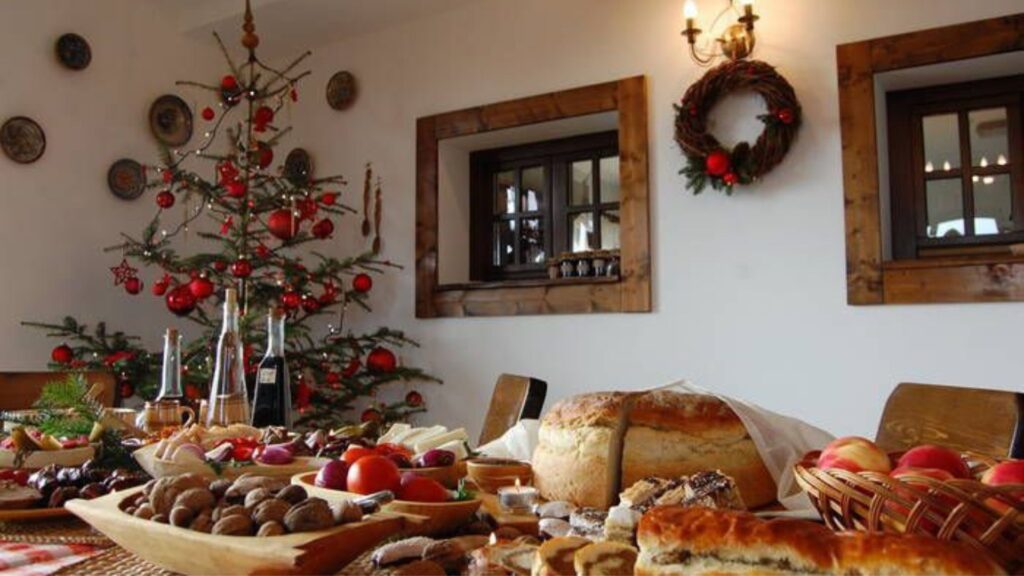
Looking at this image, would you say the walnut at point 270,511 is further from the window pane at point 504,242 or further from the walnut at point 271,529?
the window pane at point 504,242

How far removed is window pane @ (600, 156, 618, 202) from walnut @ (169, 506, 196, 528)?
3.28m

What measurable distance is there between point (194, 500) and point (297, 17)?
397 centimetres

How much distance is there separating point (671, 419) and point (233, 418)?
0.98 m

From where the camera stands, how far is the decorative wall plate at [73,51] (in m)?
3.86

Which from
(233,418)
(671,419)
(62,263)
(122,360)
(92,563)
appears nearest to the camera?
(92,563)

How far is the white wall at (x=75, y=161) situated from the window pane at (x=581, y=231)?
2297 mm

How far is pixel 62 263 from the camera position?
3.85 m

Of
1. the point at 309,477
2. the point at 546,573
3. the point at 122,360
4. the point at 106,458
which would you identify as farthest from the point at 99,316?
the point at 546,573

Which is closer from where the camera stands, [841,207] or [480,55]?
[841,207]

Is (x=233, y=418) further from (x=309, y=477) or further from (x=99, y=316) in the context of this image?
(x=99, y=316)

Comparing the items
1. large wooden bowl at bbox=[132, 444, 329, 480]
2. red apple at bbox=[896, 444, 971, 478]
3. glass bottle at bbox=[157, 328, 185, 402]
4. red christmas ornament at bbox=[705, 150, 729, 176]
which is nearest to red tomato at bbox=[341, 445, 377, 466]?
large wooden bowl at bbox=[132, 444, 329, 480]

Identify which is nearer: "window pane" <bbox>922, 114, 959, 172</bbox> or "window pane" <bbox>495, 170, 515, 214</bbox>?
"window pane" <bbox>922, 114, 959, 172</bbox>

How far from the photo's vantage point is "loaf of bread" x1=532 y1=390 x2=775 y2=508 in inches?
42.2

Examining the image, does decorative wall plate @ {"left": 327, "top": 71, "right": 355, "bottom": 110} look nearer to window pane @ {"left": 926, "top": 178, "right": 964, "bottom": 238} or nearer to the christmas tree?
the christmas tree
